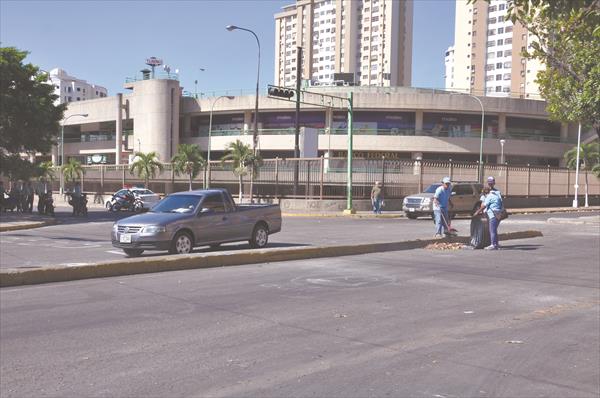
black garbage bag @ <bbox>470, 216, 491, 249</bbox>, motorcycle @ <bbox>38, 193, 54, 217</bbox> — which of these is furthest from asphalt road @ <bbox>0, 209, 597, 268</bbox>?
motorcycle @ <bbox>38, 193, 54, 217</bbox>

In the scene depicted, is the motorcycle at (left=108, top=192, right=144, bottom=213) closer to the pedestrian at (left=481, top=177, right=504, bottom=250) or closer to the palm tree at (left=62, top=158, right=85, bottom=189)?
the palm tree at (left=62, top=158, right=85, bottom=189)

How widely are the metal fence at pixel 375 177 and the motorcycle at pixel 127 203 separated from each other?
7.83 meters

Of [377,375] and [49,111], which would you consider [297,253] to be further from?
[49,111]

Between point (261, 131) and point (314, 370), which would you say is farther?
point (261, 131)

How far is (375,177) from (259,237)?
2319 cm

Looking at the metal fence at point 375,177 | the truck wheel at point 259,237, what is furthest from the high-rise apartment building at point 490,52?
the truck wheel at point 259,237

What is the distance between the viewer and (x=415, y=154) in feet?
234

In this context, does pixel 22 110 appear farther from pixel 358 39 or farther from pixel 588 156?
pixel 358 39

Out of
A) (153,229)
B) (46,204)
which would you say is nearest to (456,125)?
(46,204)

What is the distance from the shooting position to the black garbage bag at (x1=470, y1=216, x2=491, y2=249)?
52.8ft

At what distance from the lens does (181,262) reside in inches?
467

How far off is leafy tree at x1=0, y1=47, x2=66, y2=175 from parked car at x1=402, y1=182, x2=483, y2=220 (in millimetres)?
19203

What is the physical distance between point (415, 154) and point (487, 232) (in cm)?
5595

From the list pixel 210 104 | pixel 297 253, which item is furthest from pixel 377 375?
pixel 210 104
